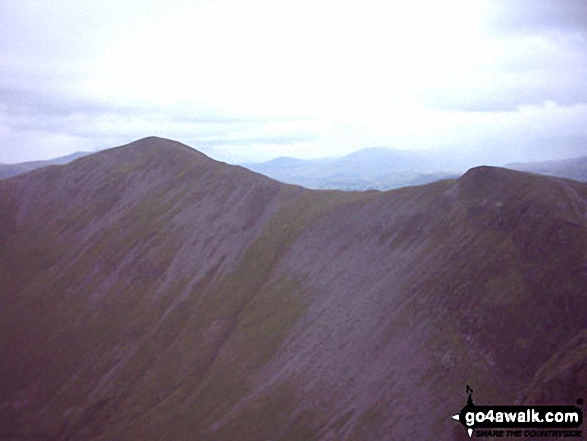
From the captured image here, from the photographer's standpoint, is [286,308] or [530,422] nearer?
[530,422]

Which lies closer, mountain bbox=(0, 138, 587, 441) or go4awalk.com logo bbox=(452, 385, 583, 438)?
go4awalk.com logo bbox=(452, 385, 583, 438)

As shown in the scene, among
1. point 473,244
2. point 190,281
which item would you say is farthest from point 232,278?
point 473,244

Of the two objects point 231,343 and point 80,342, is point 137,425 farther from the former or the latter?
point 80,342

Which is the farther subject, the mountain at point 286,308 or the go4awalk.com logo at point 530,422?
the mountain at point 286,308
